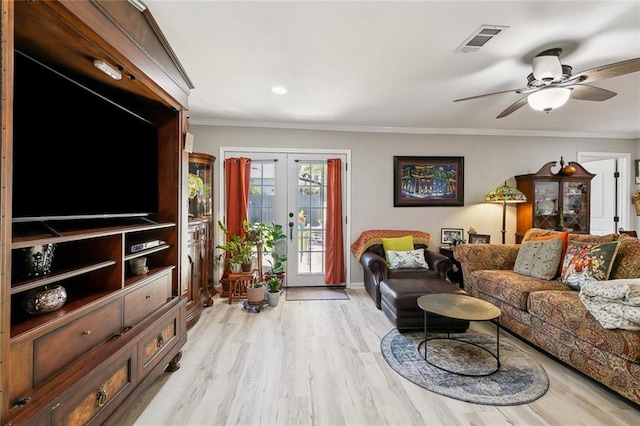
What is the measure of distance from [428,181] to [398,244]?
1.20 m

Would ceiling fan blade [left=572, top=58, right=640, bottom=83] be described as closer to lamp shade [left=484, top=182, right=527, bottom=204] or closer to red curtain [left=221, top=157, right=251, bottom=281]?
lamp shade [left=484, top=182, right=527, bottom=204]

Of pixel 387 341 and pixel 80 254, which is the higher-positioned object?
pixel 80 254

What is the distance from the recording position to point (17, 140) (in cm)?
118

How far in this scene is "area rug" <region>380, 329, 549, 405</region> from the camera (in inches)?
73.8

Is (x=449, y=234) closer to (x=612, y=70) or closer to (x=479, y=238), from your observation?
(x=479, y=238)

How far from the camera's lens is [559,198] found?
4.18 meters

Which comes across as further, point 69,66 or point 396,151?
point 396,151

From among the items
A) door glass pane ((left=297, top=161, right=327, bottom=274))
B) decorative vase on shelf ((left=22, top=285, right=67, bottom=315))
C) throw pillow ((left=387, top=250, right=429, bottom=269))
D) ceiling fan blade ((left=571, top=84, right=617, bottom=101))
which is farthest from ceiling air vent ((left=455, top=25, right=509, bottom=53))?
decorative vase on shelf ((left=22, top=285, right=67, bottom=315))

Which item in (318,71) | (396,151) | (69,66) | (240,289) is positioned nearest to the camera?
(69,66)

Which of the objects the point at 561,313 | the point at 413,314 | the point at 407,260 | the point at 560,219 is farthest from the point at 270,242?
→ the point at 560,219

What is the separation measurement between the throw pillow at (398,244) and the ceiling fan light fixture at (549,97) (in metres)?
2.15

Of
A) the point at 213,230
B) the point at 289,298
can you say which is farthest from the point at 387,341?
the point at 213,230

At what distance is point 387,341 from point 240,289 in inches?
78.7

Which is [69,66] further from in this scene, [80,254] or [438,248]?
[438,248]
